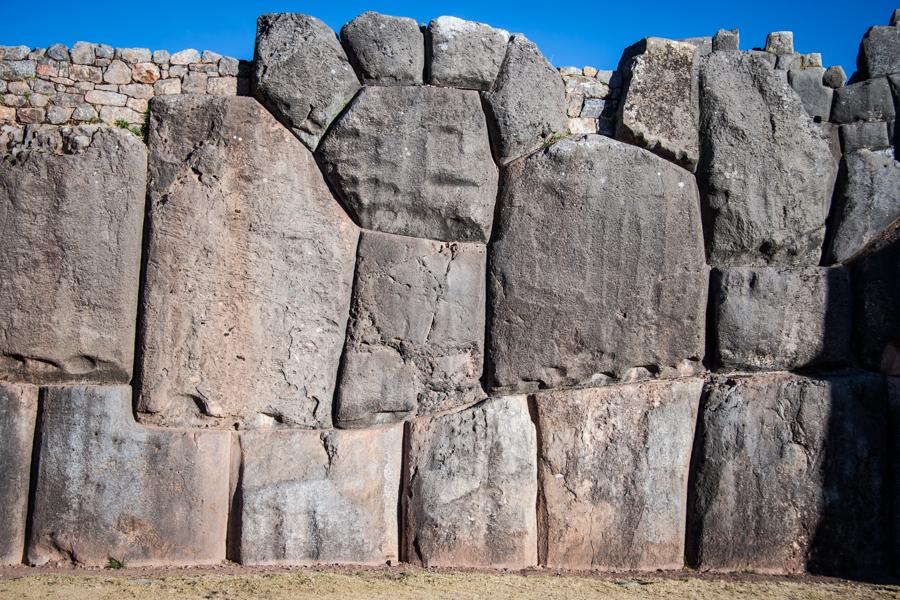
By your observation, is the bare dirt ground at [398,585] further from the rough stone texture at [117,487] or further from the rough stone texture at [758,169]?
the rough stone texture at [758,169]

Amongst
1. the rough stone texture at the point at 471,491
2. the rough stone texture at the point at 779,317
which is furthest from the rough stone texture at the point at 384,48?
the rough stone texture at the point at 779,317

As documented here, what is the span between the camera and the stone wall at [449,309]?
4477mm

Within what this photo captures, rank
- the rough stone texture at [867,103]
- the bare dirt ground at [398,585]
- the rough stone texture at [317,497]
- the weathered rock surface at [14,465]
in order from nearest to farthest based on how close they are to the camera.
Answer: the bare dirt ground at [398,585]
the weathered rock surface at [14,465]
the rough stone texture at [317,497]
the rough stone texture at [867,103]

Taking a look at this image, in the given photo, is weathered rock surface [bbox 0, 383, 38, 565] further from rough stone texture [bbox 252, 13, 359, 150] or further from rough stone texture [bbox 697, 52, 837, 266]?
rough stone texture [bbox 697, 52, 837, 266]

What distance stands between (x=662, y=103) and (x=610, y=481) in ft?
7.25

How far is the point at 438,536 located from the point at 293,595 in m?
0.93

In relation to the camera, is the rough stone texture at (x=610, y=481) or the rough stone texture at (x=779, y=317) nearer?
the rough stone texture at (x=610, y=481)

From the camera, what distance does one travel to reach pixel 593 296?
4938mm

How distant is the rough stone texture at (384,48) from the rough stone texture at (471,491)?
193 centimetres

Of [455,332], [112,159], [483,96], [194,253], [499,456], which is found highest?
[483,96]

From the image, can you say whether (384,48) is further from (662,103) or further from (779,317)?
(779,317)

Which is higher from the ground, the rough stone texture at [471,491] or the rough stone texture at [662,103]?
the rough stone texture at [662,103]

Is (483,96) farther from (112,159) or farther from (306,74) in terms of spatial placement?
(112,159)

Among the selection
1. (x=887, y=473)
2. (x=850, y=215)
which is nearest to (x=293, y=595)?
(x=887, y=473)
